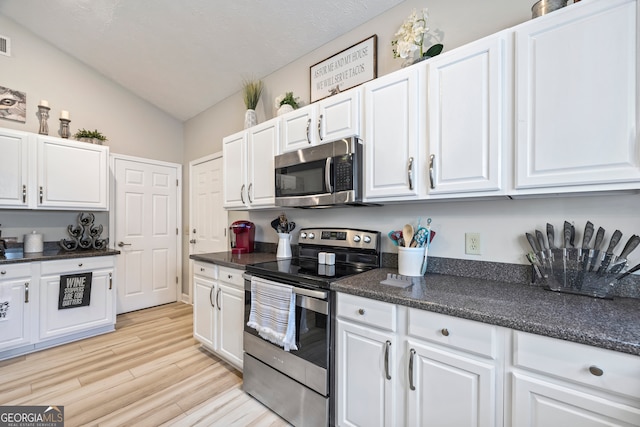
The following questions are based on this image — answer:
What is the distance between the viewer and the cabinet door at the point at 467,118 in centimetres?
128

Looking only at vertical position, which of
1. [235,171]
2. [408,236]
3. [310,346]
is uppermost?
[235,171]

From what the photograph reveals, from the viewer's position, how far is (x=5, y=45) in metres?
2.93

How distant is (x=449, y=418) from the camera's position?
1.13 meters

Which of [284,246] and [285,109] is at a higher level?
[285,109]

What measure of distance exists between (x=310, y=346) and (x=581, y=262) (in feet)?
4.66

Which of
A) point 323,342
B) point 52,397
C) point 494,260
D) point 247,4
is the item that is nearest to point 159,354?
point 52,397

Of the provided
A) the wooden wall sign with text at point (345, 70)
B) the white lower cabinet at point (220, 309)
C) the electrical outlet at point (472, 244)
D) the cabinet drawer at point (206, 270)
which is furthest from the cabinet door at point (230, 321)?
the wooden wall sign with text at point (345, 70)

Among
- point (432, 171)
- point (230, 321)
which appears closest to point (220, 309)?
point (230, 321)

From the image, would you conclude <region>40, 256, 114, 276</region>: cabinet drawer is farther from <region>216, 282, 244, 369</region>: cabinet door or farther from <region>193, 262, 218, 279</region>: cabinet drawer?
<region>216, 282, 244, 369</region>: cabinet door

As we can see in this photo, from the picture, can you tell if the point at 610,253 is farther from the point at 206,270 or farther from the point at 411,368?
the point at 206,270

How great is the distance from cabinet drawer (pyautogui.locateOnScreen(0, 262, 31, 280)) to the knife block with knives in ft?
13.2

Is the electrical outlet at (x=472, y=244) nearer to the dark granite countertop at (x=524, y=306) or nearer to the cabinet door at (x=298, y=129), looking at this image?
the dark granite countertop at (x=524, y=306)

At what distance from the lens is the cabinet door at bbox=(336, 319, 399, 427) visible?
1299mm

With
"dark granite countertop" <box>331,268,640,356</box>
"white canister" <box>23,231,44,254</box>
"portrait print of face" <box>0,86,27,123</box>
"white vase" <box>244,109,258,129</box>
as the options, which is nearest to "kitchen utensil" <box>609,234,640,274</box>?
"dark granite countertop" <box>331,268,640,356</box>
